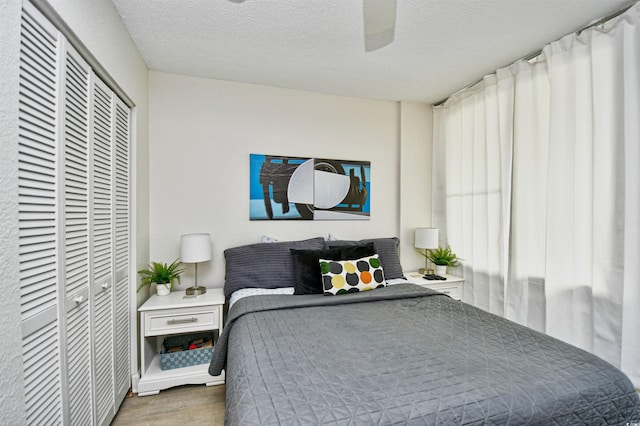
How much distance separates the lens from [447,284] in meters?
3.01

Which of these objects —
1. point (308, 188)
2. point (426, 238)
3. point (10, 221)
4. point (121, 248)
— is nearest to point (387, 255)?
point (426, 238)

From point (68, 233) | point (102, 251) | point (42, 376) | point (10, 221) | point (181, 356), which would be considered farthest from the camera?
point (181, 356)

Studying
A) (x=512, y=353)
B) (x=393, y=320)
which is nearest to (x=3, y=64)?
(x=393, y=320)

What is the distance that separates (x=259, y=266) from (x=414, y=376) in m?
1.62

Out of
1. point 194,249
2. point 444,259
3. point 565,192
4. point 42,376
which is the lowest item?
point 42,376

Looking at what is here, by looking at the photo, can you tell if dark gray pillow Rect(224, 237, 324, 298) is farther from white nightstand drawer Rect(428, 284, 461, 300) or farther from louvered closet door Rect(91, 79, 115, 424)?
white nightstand drawer Rect(428, 284, 461, 300)

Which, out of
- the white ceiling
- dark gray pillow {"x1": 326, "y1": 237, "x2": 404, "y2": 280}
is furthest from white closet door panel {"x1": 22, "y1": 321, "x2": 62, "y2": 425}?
dark gray pillow {"x1": 326, "y1": 237, "x2": 404, "y2": 280}

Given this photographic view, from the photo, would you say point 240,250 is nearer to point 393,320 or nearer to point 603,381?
point 393,320

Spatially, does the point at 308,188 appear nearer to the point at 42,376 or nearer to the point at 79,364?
the point at 79,364

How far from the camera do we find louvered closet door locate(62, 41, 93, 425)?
4.39 feet

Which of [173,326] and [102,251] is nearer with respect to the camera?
[102,251]

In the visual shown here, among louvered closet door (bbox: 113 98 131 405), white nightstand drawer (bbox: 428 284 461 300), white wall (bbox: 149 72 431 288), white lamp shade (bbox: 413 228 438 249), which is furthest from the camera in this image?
white lamp shade (bbox: 413 228 438 249)

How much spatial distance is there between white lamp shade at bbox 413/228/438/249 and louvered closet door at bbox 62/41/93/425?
2.79 metres

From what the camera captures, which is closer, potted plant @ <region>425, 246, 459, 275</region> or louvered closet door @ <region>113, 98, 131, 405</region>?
louvered closet door @ <region>113, 98, 131, 405</region>
